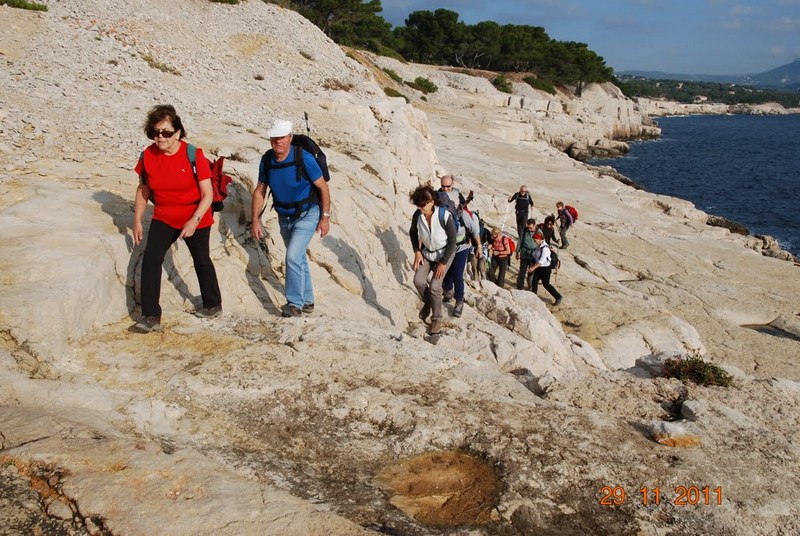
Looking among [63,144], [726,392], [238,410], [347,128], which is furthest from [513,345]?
[347,128]

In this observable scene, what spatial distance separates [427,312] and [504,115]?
172 feet

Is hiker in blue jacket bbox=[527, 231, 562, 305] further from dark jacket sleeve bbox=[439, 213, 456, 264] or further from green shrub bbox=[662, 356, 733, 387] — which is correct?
green shrub bbox=[662, 356, 733, 387]

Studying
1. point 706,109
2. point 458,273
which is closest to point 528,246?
point 458,273

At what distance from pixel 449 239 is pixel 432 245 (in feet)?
0.98

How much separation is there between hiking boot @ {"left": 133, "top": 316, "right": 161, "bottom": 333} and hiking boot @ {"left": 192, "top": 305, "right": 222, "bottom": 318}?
63cm

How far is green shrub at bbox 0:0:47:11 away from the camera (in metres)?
16.9

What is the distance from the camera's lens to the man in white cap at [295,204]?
7084 mm

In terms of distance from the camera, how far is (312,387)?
18.7 feet

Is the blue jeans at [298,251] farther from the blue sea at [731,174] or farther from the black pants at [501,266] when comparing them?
the blue sea at [731,174]

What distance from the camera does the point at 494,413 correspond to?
18.2ft

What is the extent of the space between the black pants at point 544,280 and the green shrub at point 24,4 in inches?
649

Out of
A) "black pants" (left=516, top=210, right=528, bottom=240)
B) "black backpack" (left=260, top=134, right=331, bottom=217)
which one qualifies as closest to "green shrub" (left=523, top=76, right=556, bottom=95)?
"black pants" (left=516, top=210, right=528, bottom=240)

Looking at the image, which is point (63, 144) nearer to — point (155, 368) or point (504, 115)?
point (155, 368)
